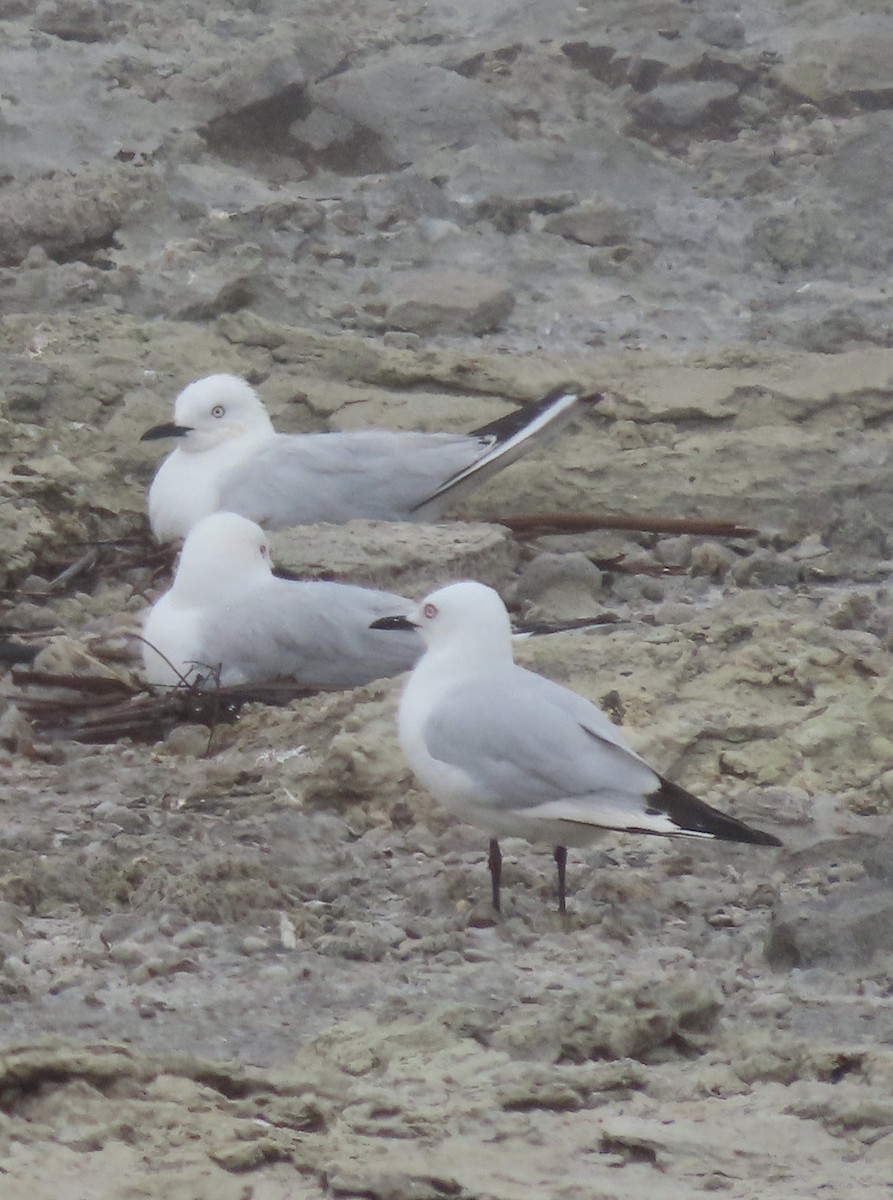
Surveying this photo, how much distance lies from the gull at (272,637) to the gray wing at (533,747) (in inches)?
49.7

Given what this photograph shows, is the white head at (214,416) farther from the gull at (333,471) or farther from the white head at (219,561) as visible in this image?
the white head at (219,561)

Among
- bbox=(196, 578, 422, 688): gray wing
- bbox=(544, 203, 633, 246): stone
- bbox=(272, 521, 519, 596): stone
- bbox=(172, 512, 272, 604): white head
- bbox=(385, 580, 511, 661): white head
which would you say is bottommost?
bbox=(544, 203, 633, 246): stone

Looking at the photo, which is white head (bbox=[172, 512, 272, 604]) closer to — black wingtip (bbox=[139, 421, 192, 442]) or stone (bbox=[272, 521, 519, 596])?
stone (bbox=[272, 521, 519, 596])

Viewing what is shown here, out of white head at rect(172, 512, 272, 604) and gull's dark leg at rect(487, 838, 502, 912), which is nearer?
gull's dark leg at rect(487, 838, 502, 912)

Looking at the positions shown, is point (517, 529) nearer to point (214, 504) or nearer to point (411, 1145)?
point (214, 504)

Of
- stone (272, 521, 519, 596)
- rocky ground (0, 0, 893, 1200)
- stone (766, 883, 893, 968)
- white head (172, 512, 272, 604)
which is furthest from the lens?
stone (272, 521, 519, 596)

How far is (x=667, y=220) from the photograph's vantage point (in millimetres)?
8367

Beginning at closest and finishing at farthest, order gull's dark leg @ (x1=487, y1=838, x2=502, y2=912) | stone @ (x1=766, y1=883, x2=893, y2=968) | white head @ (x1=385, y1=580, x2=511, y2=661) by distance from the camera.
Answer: stone @ (x1=766, y1=883, x2=893, y2=968)
gull's dark leg @ (x1=487, y1=838, x2=502, y2=912)
white head @ (x1=385, y1=580, x2=511, y2=661)

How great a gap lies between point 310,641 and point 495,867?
1559 mm

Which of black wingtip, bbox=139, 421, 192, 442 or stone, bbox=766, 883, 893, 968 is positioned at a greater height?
stone, bbox=766, 883, 893, 968

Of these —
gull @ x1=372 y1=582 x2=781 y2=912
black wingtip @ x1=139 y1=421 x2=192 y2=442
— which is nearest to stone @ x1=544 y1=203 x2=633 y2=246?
black wingtip @ x1=139 y1=421 x2=192 y2=442

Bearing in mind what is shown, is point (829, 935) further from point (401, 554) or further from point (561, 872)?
point (401, 554)

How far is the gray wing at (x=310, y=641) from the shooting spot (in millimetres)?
5492

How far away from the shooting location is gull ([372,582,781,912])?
13.0ft
